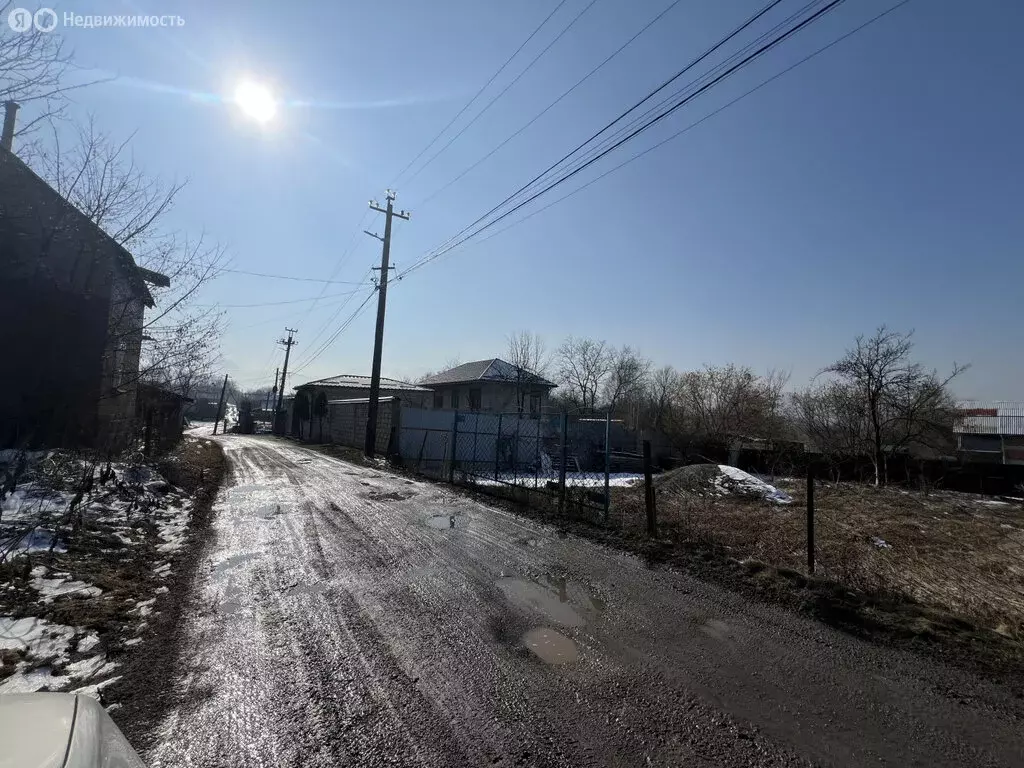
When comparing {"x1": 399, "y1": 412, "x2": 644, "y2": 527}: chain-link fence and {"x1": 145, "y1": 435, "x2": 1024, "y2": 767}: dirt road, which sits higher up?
{"x1": 399, "y1": 412, "x2": 644, "y2": 527}: chain-link fence

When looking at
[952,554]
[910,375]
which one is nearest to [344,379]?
[910,375]

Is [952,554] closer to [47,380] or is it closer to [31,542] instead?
[31,542]

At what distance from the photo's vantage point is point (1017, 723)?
304 cm

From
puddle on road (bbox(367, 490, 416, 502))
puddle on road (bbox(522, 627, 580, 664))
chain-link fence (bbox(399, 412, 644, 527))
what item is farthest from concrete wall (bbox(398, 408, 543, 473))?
puddle on road (bbox(522, 627, 580, 664))

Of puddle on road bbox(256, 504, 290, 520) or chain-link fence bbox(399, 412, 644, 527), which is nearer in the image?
puddle on road bbox(256, 504, 290, 520)

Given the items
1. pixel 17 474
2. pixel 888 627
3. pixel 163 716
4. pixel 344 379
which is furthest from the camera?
pixel 344 379

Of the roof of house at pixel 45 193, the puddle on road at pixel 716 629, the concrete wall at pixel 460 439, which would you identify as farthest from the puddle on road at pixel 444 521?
the concrete wall at pixel 460 439

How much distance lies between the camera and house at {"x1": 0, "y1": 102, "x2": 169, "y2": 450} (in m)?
8.05

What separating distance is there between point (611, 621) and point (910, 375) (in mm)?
22875

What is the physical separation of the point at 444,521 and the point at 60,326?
758 cm

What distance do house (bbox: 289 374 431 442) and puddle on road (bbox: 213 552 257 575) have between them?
26778 mm

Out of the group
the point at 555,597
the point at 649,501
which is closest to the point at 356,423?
the point at 649,501

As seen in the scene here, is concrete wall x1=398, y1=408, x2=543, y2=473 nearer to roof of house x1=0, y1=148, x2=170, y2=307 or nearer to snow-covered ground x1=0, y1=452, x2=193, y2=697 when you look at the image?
snow-covered ground x1=0, y1=452, x2=193, y2=697

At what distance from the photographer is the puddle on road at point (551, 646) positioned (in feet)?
12.4
